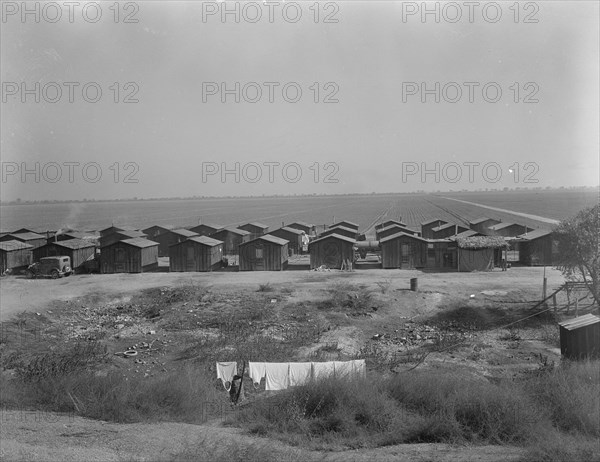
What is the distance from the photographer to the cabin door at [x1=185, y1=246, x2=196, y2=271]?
3775cm

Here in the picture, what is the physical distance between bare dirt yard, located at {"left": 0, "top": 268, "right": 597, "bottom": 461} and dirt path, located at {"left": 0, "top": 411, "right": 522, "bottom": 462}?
4cm

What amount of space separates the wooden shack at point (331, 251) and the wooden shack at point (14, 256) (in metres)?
20.2

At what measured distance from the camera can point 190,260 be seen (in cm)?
3778

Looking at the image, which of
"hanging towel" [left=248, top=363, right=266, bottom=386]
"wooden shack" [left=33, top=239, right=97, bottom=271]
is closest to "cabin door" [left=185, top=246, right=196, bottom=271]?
"wooden shack" [left=33, top=239, right=97, bottom=271]

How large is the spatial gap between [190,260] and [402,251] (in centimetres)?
1471

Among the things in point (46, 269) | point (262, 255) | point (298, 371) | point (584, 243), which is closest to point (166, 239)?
point (46, 269)

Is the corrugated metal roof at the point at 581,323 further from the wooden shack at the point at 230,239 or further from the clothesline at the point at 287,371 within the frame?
the wooden shack at the point at 230,239

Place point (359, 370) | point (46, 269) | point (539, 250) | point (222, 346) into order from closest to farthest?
point (359, 370), point (222, 346), point (46, 269), point (539, 250)

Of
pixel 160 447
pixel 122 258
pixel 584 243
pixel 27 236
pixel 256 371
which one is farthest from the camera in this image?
pixel 27 236

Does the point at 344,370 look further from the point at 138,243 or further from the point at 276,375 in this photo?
the point at 138,243

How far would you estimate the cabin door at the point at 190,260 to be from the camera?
37.8 metres

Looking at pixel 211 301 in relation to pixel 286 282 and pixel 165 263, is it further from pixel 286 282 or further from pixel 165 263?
pixel 165 263

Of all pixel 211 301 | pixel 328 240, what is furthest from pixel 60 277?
pixel 328 240

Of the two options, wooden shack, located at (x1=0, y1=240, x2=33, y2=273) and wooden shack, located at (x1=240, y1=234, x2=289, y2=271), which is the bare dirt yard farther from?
wooden shack, located at (x1=0, y1=240, x2=33, y2=273)
